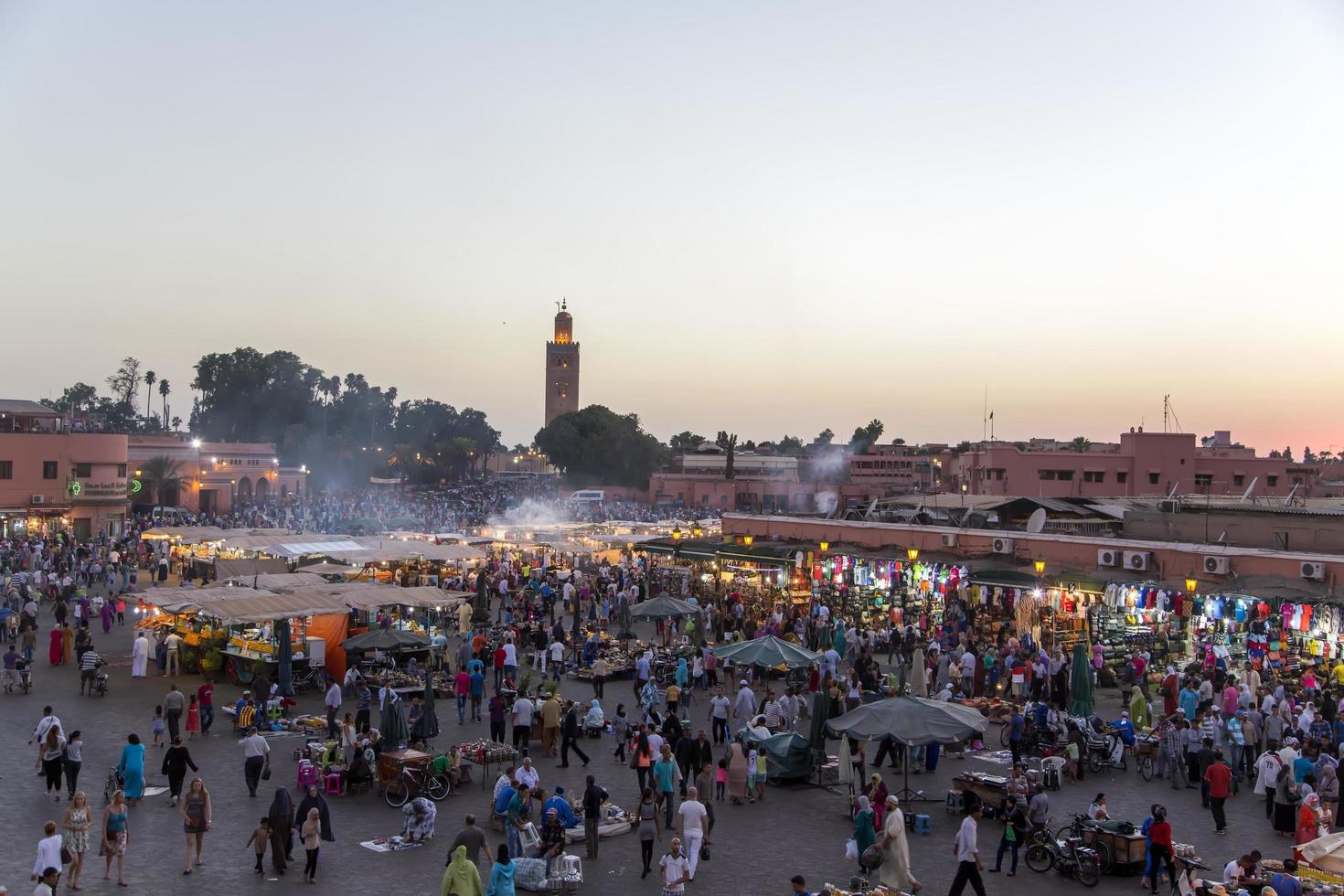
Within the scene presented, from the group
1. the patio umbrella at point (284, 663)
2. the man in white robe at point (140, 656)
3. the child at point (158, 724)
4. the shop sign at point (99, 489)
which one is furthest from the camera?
the shop sign at point (99, 489)

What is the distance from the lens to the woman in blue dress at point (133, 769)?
504 inches

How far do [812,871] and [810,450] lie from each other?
125342 millimetres

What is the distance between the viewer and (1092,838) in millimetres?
11609

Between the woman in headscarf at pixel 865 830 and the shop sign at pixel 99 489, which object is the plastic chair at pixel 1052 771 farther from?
the shop sign at pixel 99 489

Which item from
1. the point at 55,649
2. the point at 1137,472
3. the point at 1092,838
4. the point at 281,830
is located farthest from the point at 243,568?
the point at 1137,472

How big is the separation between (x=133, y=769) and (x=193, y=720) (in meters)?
3.89

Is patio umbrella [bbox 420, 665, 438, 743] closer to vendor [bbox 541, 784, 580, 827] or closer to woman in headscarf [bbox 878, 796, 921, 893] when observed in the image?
vendor [bbox 541, 784, 580, 827]

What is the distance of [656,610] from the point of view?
23391 mm

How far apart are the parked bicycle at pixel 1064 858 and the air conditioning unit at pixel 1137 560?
43.3 feet

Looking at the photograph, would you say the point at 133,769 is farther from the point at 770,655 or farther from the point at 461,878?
the point at 770,655

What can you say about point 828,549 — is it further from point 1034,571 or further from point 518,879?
point 518,879

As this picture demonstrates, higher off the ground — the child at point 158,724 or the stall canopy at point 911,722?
the stall canopy at point 911,722

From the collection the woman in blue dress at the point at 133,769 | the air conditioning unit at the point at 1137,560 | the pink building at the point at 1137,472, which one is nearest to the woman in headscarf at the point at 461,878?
the woman in blue dress at the point at 133,769

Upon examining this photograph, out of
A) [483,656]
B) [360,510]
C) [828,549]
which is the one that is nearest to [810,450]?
[360,510]
